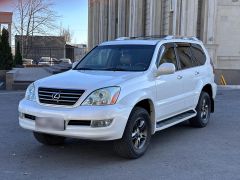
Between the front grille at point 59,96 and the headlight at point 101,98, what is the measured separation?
15 cm

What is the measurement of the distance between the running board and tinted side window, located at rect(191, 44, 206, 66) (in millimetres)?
1095

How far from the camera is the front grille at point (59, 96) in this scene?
5926 mm

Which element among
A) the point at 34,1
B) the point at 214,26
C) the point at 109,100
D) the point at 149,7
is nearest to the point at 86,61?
the point at 109,100

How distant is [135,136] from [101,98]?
0.88 meters

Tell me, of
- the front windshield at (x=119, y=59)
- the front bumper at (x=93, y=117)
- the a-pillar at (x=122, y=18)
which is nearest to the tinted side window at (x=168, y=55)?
the front windshield at (x=119, y=59)

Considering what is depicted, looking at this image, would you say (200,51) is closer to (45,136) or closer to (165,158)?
(165,158)

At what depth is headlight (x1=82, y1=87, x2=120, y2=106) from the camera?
5.86 metres

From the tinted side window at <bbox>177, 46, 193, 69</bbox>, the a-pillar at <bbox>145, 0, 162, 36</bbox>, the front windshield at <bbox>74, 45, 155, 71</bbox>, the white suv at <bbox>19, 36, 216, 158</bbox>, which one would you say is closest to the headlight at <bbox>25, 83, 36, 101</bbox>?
the white suv at <bbox>19, 36, 216, 158</bbox>

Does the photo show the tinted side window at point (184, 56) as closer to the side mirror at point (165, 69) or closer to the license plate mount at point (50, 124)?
the side mirror at point (165, 69)

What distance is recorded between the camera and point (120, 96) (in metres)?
5.94

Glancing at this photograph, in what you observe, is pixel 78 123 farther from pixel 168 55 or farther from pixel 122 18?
pixel 122 18

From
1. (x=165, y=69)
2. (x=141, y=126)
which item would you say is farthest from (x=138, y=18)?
(x=141, y=126)

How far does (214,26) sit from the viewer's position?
21250mm

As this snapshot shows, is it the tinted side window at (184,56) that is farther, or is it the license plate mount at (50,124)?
the tinted side window at (184,56)
